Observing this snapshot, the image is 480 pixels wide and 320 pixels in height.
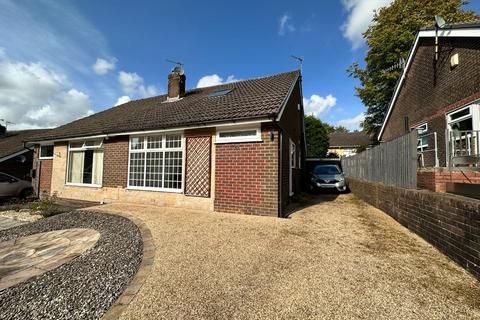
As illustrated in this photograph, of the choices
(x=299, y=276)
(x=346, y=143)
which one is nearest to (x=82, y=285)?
(x=299, y=276)

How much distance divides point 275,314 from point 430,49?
13193 mm

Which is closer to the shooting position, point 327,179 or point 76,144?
point 76,144

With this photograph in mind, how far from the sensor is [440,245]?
4301 mm

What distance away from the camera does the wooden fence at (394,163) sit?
19.5 ft

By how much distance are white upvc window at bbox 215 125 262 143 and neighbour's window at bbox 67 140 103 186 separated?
6.46 m

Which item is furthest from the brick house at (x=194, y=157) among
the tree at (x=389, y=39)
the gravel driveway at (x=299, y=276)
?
the tree at (x=389, y=39)

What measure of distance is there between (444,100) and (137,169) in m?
12.8

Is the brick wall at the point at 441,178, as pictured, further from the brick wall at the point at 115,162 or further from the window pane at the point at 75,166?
the window pane at the point at 75,166

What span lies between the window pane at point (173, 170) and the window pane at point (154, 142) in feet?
1.87

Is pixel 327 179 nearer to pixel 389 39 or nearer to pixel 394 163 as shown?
pixel 394 163

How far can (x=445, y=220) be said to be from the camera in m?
4.15

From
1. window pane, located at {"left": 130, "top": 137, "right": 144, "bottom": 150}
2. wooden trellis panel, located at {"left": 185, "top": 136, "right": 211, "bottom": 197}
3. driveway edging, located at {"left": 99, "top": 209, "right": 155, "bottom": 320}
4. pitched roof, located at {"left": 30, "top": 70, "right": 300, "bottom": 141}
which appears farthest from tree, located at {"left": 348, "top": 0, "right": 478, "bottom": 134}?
driveway edging, located at {"left": 99, "top": 209, "right": 155, "bottom": 320}

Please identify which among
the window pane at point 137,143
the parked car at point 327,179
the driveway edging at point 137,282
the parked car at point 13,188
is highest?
the window pane at point 137,143

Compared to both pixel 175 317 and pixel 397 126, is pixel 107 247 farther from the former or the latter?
pixel 397 126
